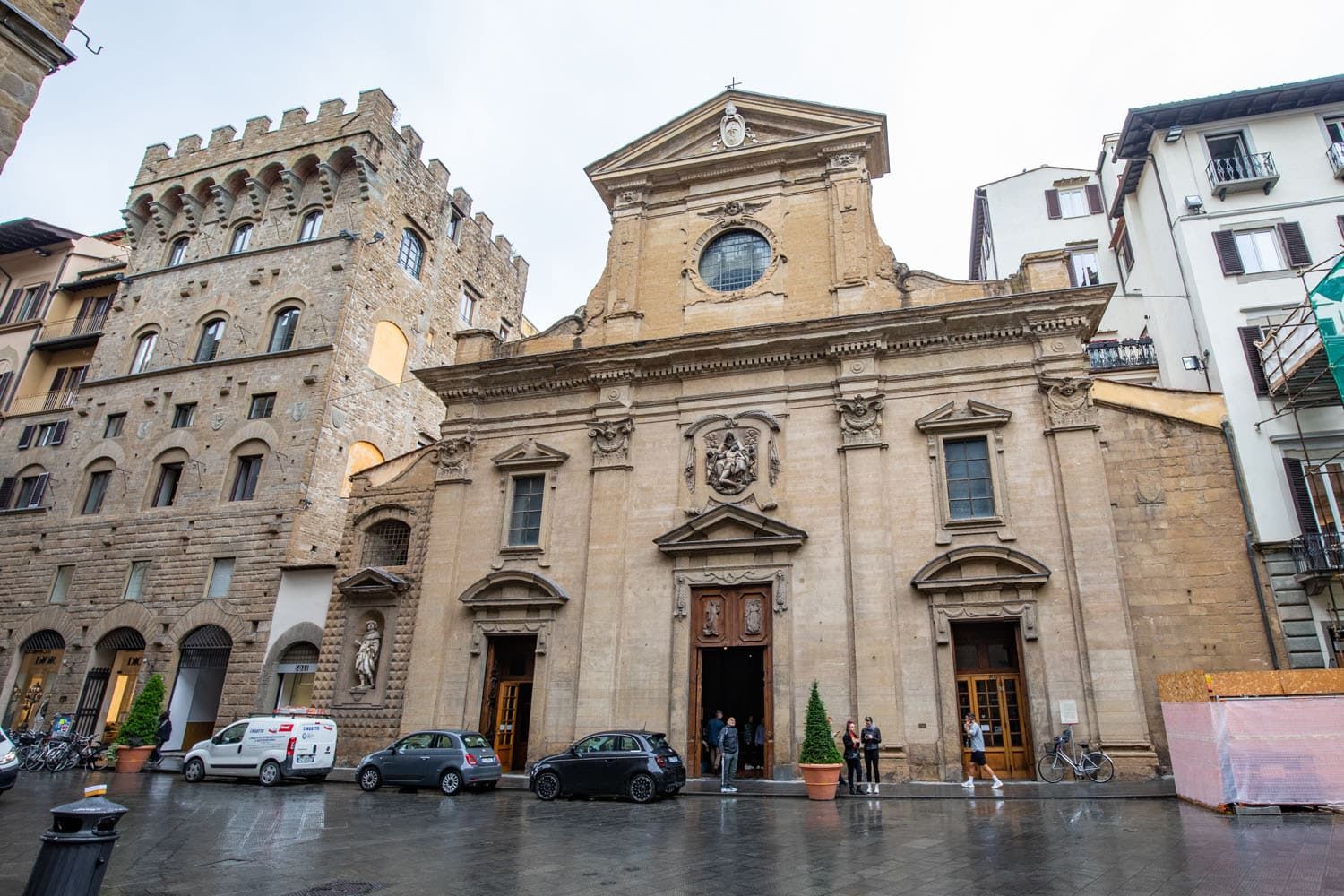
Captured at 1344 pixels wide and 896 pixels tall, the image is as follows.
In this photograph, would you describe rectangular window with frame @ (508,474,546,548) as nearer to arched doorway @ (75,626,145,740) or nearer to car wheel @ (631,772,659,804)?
car wheel @ (631,772,659,804)

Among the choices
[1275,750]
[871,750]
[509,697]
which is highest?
[509,697]

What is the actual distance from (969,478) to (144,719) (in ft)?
74.0

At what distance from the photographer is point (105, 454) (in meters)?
28.2

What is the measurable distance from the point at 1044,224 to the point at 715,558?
2056 centimetres

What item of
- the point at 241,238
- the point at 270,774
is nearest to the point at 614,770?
the point at 270,774

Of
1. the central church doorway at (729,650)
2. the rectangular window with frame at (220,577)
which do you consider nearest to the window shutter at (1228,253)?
the central church doorway at (729,650)

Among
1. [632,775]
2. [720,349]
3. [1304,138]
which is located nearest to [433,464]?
[720,349]

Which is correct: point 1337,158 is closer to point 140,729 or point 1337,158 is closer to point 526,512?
point 526,512

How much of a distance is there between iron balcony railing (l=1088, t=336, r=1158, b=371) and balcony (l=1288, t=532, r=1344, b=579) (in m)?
8.93

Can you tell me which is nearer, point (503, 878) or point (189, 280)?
point (503, 878)

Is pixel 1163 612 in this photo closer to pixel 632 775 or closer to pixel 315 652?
pixel 632 775

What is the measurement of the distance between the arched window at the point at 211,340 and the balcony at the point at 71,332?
608 cm

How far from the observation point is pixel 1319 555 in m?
16.4

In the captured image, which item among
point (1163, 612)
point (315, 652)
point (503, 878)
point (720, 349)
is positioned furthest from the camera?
Answer: point (315, 652)
